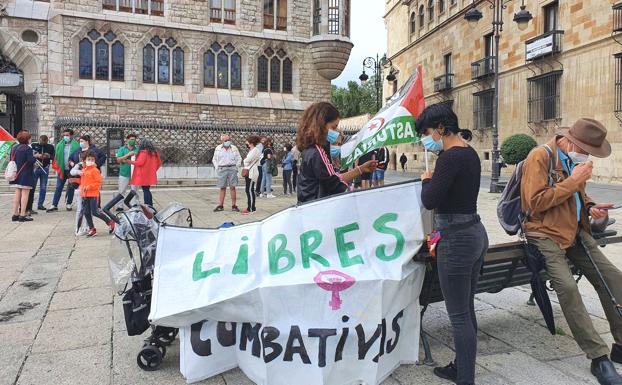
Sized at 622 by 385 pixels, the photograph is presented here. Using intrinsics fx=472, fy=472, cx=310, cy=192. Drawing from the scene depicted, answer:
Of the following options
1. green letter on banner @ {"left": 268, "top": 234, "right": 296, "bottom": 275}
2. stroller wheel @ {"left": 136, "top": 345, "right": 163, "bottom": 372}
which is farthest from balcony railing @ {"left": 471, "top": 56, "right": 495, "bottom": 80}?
stroller wheel @ {"left": 136, "top": 345, "right": 163, "bottom": 372}

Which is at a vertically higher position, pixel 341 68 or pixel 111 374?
pixel 341 68

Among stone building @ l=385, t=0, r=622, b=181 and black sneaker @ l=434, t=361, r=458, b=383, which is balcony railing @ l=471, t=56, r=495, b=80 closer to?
stone building @ l=385, t=0, r=622, b=181

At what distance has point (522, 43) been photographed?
26781 millimetres

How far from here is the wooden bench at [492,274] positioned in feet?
10.9

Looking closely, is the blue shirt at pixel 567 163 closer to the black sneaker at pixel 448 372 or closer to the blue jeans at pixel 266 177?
the black sneaker at pixel 448 372

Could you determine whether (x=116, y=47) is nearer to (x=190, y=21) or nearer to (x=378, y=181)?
(x=190, y=21)

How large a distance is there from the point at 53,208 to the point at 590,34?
23.2 m

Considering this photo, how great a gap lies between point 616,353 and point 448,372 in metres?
1.35

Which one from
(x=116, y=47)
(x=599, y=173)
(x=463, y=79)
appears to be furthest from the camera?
(x=463, y=79)

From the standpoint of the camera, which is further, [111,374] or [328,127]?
[328,127]

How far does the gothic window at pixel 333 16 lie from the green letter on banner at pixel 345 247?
83.6 ft

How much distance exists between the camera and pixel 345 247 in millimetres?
3055

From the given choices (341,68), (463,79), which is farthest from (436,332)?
(463,79)

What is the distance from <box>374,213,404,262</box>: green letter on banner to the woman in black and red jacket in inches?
24.2
